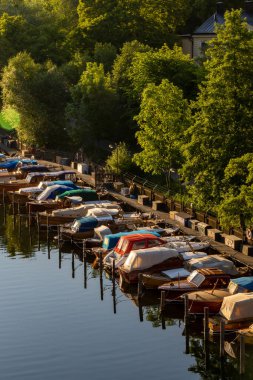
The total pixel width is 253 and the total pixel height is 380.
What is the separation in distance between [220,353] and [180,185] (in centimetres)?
4427

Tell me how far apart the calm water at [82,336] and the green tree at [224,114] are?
476 inches

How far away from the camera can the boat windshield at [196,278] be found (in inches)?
2426

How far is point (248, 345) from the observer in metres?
53.8

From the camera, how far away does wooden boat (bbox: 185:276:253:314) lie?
58.0m

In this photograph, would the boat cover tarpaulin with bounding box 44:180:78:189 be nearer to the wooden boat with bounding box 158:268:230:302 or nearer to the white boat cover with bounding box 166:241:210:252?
the white boat cover with bounding box 166:241:210:252

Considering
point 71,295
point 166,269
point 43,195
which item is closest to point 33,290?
point 71,295

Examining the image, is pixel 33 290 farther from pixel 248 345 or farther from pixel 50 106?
pixel 50 106

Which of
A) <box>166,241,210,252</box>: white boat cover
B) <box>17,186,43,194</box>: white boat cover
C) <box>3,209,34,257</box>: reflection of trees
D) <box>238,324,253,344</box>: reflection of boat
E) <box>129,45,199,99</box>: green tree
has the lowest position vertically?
<box>238,324,253,344</box>: reflection of boat

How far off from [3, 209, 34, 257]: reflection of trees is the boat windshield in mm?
21294

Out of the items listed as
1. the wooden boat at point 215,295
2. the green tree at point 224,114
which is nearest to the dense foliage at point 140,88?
the green tree at point 224,114

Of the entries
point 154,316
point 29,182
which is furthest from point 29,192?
point 154,316

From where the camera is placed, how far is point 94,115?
11244 centimetres

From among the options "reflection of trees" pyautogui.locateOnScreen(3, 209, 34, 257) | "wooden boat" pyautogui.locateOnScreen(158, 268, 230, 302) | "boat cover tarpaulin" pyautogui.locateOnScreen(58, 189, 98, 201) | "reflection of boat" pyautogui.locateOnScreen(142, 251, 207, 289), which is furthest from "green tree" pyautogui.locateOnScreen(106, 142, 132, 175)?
"wooden boat" pyautogui.locateOnScreen(158, 268, 230, 302)

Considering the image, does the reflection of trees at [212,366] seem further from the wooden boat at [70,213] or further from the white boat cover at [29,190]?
the white boat cover at [29,190]
